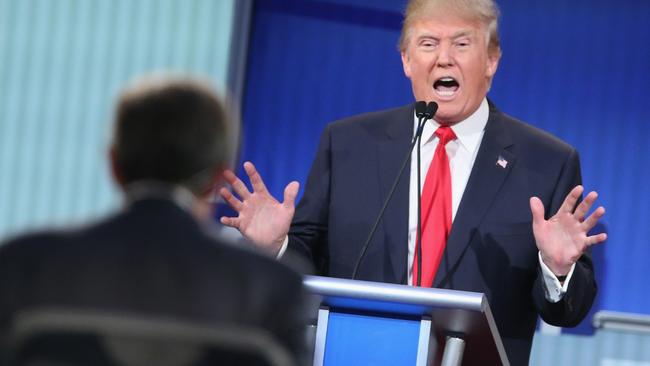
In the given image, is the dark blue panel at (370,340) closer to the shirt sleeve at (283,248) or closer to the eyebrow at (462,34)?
the shirt sleeve at (283,248)

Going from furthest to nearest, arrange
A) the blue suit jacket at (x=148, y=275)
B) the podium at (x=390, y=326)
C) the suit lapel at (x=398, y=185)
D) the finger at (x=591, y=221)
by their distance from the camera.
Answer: the suit lapel at (x=398, y=185) → the finger at (x=591, y=221) → the podium at (x=390, y=326) → the blue suit jacket at (x=148, y=275)

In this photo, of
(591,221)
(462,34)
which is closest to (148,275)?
(591,221)

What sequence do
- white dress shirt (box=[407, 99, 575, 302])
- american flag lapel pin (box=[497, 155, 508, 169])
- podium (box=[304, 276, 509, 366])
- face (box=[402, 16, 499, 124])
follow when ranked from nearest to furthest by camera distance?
1. podium (box=[304, 276, 509, 366])
2. white dress shirt (box=[407, 99, 575, 302])
3. american flag lapel pin (box=[497, 155, 508, 169])
4. face (box=[402, 16, 499, 124])

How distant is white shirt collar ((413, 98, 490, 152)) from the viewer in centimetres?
Result: 342

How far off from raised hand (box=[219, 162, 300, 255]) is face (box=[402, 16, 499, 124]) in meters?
0.74

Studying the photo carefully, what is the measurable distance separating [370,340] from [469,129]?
114cm

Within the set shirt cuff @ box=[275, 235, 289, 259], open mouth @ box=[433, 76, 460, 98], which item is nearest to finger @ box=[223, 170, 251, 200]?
shirt cuff @ box=[275, 235, 289, 259]

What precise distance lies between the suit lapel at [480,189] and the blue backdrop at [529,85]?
1.33 m

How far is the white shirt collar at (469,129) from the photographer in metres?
3.42

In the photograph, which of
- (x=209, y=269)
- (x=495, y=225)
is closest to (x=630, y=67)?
(x=495, y=225)

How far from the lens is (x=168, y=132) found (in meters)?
1.50

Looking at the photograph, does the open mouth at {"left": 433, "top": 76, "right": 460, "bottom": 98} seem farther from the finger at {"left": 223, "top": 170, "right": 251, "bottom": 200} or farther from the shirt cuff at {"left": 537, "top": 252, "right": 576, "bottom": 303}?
the finger at {"left": 223, "top": 170, "right": 251, "bottom": 200}

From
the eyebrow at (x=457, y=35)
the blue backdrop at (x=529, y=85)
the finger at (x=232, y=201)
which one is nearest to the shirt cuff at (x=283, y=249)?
the finger at (x=232, y=201)

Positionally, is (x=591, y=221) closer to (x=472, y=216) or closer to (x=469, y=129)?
(x=472, y=216)
